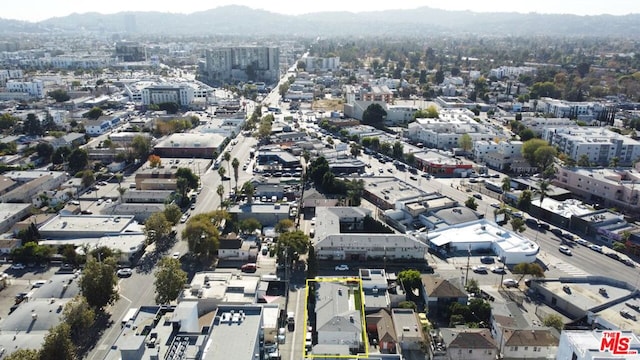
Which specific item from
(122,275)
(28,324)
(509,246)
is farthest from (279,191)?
(28,324)

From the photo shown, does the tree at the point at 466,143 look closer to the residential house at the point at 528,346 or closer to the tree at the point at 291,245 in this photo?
the tree at the point at 291,245

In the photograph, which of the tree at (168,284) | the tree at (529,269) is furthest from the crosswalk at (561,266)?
the tree at (168,284)

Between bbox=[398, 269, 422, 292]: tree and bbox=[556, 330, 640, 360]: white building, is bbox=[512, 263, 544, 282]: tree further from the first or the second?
bbox=[556, 330, 640, 360]: white building

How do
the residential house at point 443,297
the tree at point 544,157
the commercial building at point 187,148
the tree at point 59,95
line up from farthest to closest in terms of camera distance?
the tree at point 59,95 < the commercial building at point 187,148 < the tree at point 544,157 < the residential house at point 443,297

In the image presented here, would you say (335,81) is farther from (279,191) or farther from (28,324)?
(28,324)

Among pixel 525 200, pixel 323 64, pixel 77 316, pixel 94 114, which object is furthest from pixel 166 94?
pixel 77 316

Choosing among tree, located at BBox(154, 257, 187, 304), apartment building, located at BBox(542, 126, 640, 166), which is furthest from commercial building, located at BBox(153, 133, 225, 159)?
apartment building, located at BBox(542, 126, 640, 166)
